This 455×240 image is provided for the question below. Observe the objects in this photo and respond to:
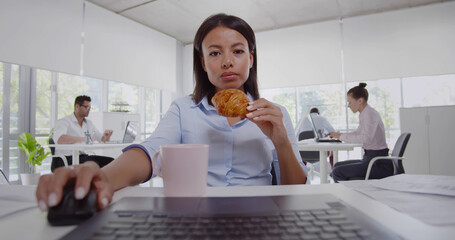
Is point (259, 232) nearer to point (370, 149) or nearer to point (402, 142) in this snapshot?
point (402, 142)

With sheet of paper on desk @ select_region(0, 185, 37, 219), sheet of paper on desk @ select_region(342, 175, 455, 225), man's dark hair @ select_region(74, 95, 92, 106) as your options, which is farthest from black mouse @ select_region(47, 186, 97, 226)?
man's dark hair @ select_region(74, 95, 92, 106)

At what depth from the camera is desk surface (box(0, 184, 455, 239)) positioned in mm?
444

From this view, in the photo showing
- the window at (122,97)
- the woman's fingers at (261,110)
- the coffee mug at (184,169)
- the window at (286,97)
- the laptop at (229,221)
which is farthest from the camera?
the window at (286,97)

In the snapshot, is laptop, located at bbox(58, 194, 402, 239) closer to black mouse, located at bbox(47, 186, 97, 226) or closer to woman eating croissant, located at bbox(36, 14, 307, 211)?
black mouse, located at bbox(47, 186, 97, 226)

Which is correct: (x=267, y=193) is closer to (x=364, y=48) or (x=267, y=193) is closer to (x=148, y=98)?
(x=364, y=48)

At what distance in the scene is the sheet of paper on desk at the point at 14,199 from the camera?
22.7 inches

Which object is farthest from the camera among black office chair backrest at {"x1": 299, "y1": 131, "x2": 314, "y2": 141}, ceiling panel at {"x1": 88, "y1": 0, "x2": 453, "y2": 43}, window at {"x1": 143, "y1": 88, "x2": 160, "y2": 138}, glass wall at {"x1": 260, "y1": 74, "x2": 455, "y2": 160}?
window at {"x1": 143, "y1": 88, "x2": 160, "y2": 138}

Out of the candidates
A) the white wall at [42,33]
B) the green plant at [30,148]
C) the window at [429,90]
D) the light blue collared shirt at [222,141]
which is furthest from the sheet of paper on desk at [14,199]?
the window at [429,90]

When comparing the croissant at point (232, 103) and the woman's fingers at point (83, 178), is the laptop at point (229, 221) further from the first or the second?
the croissant at point (232, 103)

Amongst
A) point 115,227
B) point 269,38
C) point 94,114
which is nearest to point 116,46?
point 94,114

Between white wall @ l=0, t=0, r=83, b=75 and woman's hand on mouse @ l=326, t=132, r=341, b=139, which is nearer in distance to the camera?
woman's hand on mouse @ l=326, t=132, r=341, b=139

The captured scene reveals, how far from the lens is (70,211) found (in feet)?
1.56

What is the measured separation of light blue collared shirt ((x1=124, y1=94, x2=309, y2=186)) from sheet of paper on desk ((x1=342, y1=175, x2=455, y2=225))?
1.23 ft

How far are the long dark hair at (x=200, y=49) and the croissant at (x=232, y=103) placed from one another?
28 centimetres
